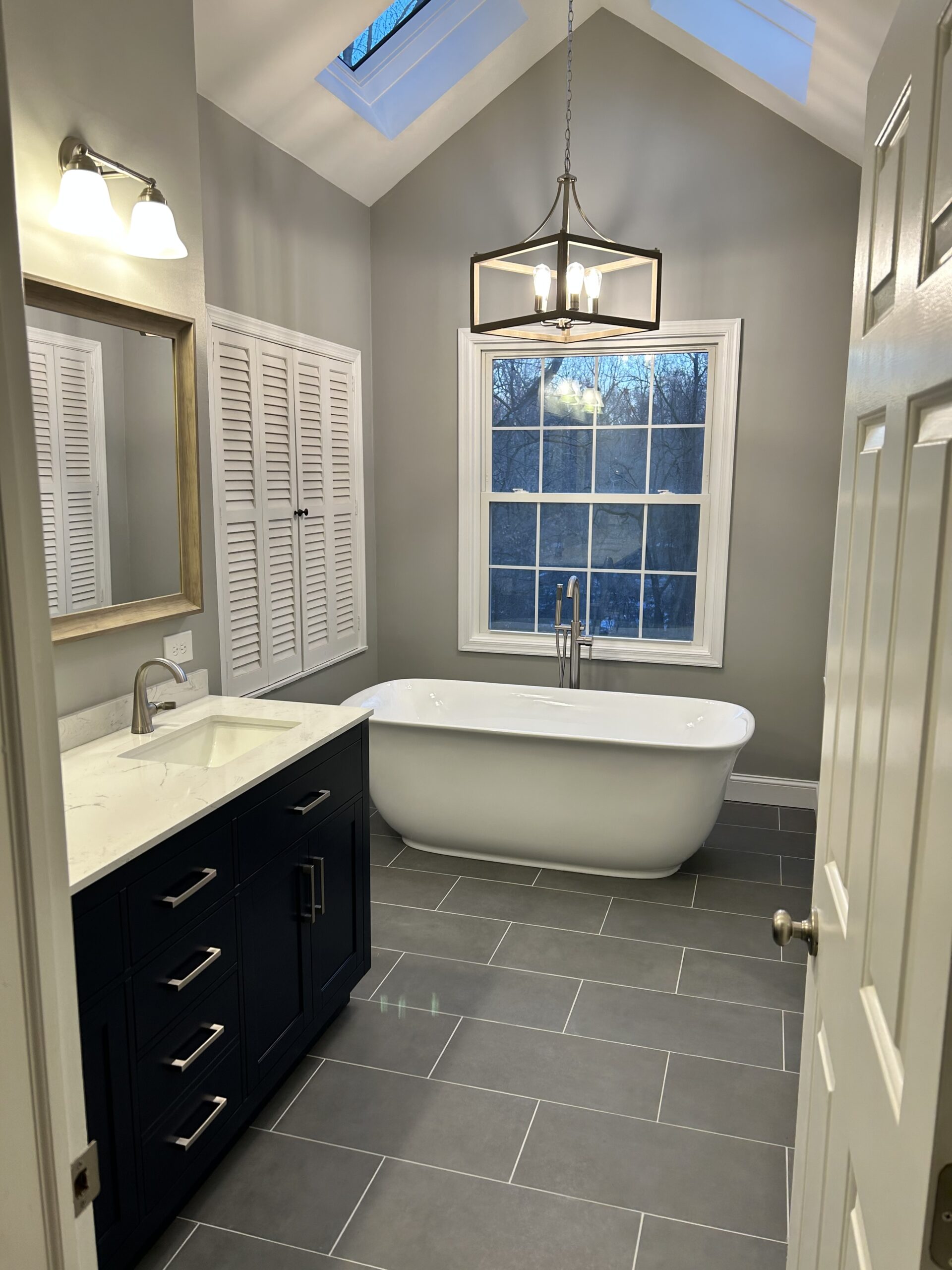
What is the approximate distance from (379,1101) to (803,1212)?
1.32 m

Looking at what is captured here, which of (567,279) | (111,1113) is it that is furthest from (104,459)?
(111,1113)

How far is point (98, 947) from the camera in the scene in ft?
5.49

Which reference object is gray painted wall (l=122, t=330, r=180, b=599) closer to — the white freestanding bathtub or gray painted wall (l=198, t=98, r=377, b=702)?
gray painted wall (l=198, t=98, r=377, b=702)

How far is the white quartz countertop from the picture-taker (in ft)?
5.80

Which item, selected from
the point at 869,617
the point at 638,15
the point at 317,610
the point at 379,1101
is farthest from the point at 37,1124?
the point at 638,15

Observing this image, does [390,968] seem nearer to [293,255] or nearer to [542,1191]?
[542,1191]

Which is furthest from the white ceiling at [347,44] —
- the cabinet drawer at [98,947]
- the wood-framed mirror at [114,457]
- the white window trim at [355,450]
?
the cabinet drawer at [98,947]

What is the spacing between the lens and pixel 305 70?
138 inches

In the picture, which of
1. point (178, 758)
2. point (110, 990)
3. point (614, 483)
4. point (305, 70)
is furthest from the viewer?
point (614, 483)

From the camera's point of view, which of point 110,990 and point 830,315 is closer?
point 110,990

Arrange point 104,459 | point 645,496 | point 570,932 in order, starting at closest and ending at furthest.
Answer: point 104,459, point 570,932, point 645,496

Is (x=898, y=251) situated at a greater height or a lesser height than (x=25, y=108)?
lesser

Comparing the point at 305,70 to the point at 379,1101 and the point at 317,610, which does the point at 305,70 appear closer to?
the point at 317,610

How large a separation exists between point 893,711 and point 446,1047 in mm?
2128
